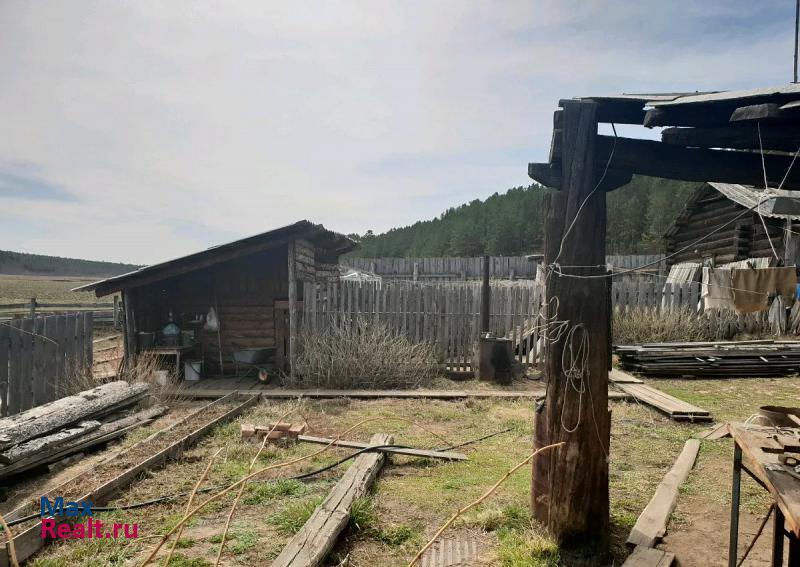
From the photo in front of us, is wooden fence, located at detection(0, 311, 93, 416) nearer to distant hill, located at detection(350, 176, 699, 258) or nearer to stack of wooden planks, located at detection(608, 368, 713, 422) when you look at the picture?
stack of wooden planks, located at detection(608, 368, 713, 422)

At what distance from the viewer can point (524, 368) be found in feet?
34.2

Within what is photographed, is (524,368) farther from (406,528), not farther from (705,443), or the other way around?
(406,528)

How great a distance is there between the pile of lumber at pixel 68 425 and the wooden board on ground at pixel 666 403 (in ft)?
25.7

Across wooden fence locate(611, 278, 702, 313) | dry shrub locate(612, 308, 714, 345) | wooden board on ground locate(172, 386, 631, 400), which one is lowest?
wooden board on ground locate(172, 386, 631, 400)

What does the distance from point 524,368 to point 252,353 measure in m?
5.87

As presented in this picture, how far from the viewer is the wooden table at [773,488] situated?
209 centimetres

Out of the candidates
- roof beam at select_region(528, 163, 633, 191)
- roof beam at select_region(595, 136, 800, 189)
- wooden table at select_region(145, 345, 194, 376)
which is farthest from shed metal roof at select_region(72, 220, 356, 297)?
roof beam at select_region(595, 136, 800, 189)

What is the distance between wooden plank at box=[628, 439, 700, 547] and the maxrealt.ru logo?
388cm

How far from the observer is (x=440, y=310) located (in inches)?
414

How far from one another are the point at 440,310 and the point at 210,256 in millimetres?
4896

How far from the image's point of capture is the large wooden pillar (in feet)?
11.5

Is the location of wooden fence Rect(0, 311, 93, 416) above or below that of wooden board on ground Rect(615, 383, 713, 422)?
above

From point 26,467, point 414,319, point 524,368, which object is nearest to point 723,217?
point 524,368

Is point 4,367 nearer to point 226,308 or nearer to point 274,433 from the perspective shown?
point 274,433
